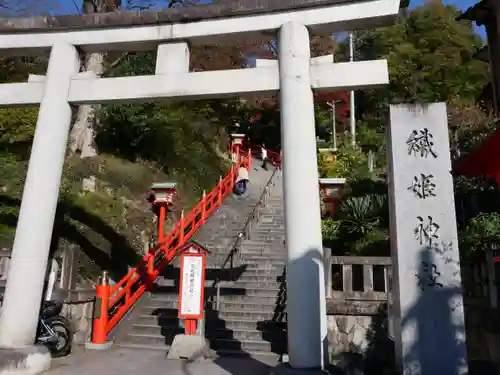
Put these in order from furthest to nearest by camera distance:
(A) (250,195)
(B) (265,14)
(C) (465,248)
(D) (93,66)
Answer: (A) (250,195) → (D) (93,66) → (C) (465,248) → (B) (265,14)

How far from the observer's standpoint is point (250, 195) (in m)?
16.7

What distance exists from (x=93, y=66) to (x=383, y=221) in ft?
33.0

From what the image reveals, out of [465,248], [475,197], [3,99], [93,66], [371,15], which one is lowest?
[465,248]

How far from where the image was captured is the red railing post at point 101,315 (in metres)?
7.88

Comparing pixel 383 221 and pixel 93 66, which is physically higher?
pixel 93 66

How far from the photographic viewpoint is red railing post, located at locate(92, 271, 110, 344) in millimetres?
7875

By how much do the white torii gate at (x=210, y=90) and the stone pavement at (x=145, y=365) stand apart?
91 centimetres

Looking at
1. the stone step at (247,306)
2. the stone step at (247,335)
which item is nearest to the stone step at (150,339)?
the stone step at (247,335)

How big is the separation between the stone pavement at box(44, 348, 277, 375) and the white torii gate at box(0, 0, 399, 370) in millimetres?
914

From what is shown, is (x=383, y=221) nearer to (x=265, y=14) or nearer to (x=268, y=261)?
(x=268, y=261)

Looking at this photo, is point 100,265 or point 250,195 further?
point 250,195

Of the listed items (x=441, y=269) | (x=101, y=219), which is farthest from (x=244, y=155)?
(x=441, y=269)

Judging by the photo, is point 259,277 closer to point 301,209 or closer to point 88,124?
point 301,209

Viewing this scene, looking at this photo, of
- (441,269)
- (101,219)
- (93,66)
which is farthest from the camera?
(93,66)
